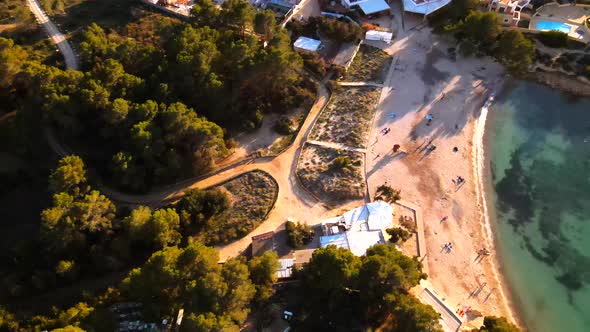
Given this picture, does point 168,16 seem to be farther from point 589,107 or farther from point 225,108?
point 589,107

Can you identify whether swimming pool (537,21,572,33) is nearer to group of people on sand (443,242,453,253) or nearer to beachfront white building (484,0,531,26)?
beachfront white building (484,0,531,26)

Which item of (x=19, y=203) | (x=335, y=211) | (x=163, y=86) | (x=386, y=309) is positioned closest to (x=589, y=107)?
(x=335, y=211)

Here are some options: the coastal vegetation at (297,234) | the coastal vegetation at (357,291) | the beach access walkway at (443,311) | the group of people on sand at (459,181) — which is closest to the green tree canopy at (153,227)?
the coastal vegetation at (297,234)

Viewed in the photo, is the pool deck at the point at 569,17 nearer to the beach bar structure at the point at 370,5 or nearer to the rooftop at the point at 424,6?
the rooftop at the point at 424,6

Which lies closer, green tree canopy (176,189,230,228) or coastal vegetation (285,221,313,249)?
coastal vegetation (285,221,313,249)

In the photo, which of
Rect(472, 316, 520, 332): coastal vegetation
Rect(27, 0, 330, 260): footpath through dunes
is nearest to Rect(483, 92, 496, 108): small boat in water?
Rect(27, 0, 330, 260): footpath through dunes
